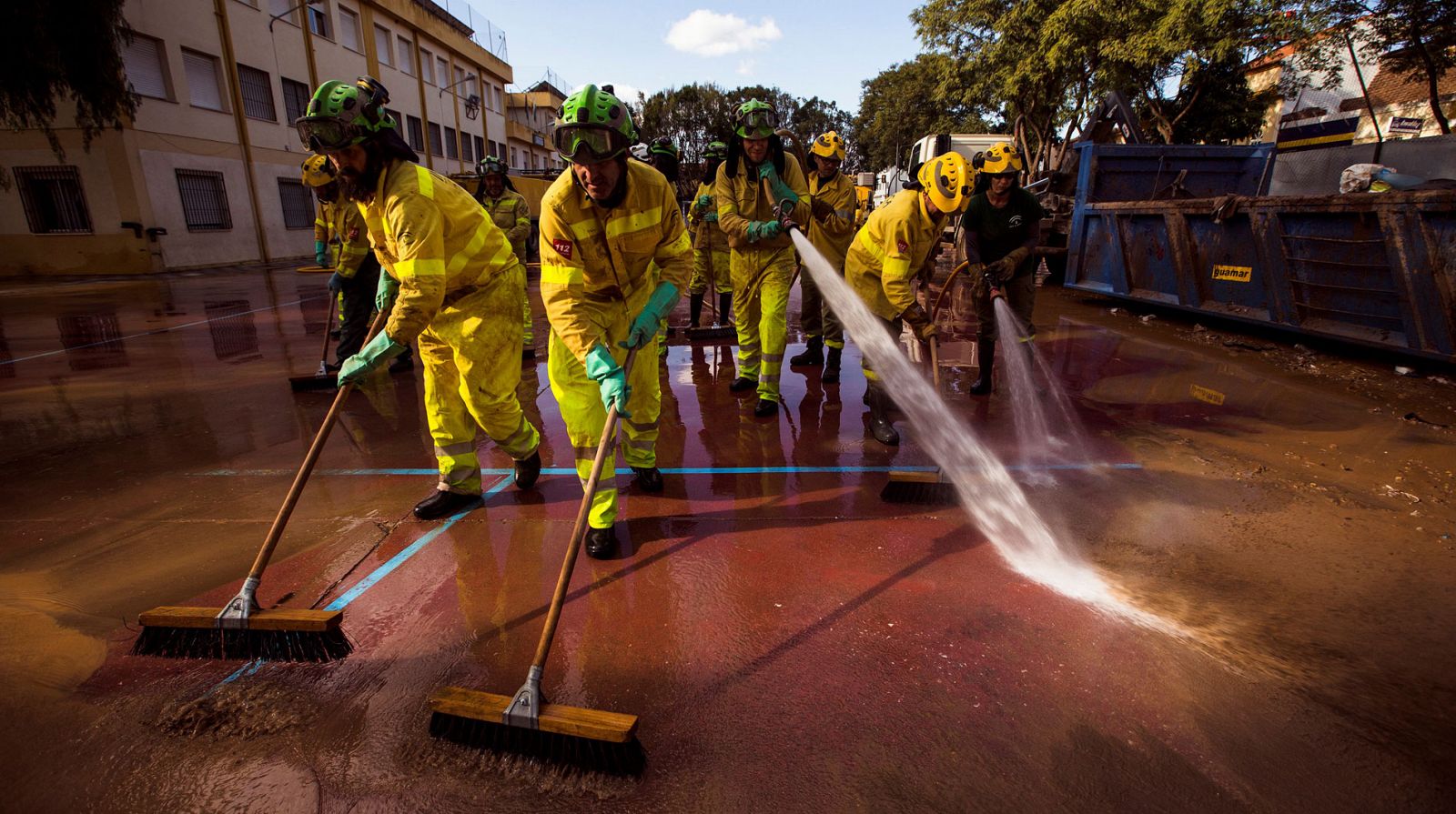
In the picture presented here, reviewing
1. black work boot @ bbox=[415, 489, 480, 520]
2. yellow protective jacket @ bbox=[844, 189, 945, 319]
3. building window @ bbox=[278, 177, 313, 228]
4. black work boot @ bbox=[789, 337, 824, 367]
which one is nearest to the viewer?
black work boot @ bbox=[415, 489, 480, 520]

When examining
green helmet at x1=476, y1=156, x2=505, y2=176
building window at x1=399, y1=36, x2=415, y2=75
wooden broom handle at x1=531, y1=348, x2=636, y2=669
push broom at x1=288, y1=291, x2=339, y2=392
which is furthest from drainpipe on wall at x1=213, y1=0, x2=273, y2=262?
wooden broom handle at x1=531, y1=348, x2=636, y2=669

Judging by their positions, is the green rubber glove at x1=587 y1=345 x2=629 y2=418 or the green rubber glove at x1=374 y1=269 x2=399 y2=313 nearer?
the green rubber glove at x1=587 y1=345 x2=629 y2=418

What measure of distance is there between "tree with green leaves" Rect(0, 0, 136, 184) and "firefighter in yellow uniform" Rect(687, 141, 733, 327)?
573 inches

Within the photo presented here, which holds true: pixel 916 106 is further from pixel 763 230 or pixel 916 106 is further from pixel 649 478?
pixel 649 478

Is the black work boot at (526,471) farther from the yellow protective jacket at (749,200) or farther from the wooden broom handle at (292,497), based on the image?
the yellow protective jacket at (749,200)

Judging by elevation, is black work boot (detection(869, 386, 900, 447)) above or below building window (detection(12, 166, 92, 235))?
below

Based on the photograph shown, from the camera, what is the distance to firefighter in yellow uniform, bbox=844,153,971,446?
3801 mm

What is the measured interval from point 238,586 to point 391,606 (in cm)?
70

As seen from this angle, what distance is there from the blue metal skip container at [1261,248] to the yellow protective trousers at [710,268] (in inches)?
194

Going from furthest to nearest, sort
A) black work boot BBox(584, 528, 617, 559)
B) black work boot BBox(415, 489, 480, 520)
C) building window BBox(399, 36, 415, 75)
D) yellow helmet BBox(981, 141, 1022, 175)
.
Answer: building window BBox(399, 36, 415, 75) < yellow helmet BBox(981, 141, 1022, 175) < black work boot BBox(415, 489, 480, 520) < black work boot BBox(584, 528, 617, 559)

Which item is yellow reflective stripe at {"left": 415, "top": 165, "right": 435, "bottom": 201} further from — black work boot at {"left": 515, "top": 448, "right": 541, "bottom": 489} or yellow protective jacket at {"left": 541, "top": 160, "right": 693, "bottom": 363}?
black work boot at {"left": 515, "top": 448, "right": 541, "bottom": 489}

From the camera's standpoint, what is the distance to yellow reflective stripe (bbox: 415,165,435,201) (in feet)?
9.67

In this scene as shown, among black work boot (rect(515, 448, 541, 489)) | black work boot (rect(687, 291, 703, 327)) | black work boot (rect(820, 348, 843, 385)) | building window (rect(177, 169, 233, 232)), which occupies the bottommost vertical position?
black work boot (rect(515, 448, 541, 489))

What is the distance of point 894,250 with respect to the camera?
4078 mm
